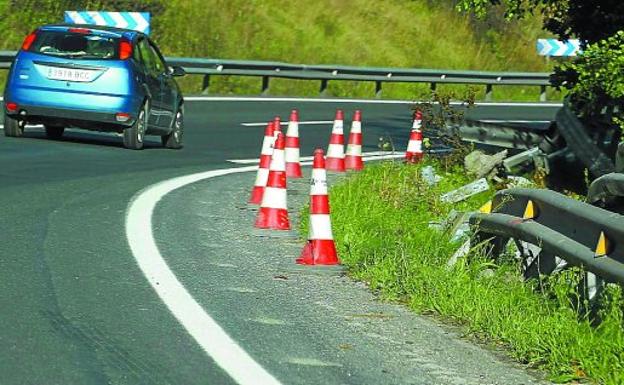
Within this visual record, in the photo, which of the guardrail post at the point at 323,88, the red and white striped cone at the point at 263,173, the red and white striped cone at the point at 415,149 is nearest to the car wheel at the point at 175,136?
the red and white striped cone at the point at 415,149

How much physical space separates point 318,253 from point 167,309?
2.46 meters

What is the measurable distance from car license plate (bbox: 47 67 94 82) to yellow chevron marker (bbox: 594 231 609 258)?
13200 mm

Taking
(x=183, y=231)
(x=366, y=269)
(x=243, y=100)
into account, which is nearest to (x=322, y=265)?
(x=366, y=269)

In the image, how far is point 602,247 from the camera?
8.03 meters

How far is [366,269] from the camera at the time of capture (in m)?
10.5

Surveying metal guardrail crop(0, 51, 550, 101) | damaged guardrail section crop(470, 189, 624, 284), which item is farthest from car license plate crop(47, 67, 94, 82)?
damaged guardrail section crop(470, 189, 624, 284)

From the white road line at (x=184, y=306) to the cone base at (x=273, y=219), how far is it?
96 centimetres

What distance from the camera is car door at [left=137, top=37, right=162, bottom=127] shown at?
21188 millimetres

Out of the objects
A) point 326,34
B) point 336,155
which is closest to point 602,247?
point 336,155

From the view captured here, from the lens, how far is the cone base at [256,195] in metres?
15.1

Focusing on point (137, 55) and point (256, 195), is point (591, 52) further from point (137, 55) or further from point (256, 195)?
point (137, 55)

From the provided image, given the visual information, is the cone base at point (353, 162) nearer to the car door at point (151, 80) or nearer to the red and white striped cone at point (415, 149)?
the red and white striped cone at point (415, 149)

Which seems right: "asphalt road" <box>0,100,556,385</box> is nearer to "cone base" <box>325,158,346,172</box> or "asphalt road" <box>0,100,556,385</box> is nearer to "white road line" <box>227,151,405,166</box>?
"cone base" <box>325,158,346,172</box>

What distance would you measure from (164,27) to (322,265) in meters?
32.5
